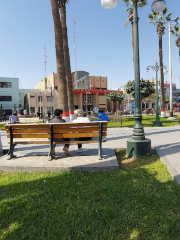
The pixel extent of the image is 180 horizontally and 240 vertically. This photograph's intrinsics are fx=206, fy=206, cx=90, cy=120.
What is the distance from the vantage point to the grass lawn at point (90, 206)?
2189mm

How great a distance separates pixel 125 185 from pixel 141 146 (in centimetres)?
193

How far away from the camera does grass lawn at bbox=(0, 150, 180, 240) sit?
2189mm

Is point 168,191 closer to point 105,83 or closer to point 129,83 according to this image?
point 129,83

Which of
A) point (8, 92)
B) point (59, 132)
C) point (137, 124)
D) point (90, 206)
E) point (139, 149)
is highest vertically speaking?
point (8, 92)

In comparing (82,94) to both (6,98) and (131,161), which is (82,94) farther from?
(131,161)

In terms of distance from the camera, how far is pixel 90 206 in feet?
8.98

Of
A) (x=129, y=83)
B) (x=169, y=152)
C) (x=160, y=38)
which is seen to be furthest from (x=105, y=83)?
(x=169, y=152)

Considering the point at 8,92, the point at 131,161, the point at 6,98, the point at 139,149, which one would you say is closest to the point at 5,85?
the point at 8,92

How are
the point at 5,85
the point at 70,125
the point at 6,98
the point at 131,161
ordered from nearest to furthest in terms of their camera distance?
the point at 70,125, the point at 131,161, the point at 5,85, the point at 6,98

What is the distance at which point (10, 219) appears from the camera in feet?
8.00

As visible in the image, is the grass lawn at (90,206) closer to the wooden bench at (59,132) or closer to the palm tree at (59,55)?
the wooden bench at (59,132)

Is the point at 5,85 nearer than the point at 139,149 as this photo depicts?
No

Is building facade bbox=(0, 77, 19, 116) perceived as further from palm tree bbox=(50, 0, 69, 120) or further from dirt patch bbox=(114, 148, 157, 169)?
dirt patch bbox=(114, 148, 157, 169)

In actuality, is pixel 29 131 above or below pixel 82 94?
below
